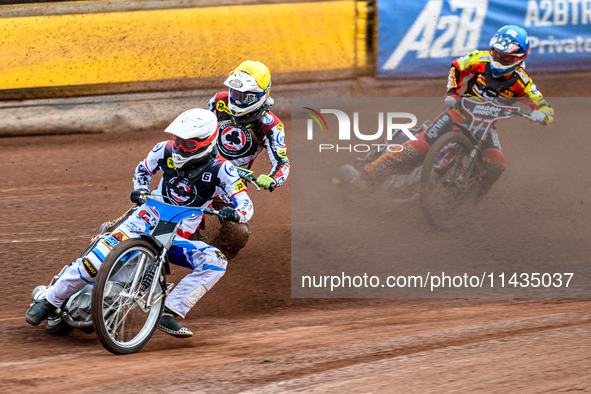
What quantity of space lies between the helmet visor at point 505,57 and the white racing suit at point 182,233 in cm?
418

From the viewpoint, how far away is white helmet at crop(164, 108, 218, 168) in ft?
19.2

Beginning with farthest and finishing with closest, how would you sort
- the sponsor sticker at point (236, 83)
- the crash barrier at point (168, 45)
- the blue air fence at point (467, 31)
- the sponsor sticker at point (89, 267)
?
1. the blue air fence at point (467, 31)
2. the crash barrier at point (168, 45)
3. the sponsor sticker at point (236, 83)
4. the sponsor sticker at point (89, 267)

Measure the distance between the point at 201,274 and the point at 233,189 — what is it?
77cm

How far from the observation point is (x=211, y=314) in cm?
675

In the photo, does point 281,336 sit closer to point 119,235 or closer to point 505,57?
point 119,235

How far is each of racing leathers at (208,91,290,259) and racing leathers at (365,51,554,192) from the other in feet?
5.43

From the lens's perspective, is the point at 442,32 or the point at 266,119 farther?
the point at 442,32

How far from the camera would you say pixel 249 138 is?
7.92 meters

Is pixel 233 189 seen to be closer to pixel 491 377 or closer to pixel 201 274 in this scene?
pixel 201 274

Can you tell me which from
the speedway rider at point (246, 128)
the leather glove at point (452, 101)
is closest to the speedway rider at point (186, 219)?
the speedway rider at point (246, 128)

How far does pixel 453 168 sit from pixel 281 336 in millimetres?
3573

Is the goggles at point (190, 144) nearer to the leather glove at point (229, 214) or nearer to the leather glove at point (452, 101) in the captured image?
the leather glove at point (229, 214)

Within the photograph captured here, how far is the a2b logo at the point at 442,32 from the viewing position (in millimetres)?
13352

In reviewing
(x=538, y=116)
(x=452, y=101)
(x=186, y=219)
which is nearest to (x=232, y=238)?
(x=186, y=219)
